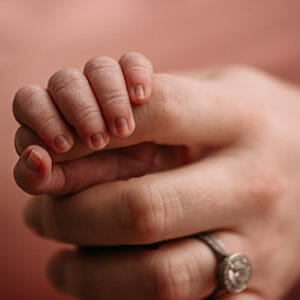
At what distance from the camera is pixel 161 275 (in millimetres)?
505

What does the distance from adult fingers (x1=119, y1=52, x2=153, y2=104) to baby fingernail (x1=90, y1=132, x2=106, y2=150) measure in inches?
2.2

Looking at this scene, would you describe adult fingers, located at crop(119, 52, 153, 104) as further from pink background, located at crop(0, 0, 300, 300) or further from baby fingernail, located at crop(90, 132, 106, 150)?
pink background, located at crop(0, 0, 300, 300)

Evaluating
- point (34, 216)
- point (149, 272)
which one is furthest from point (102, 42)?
point (149, 272)

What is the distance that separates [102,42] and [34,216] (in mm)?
386

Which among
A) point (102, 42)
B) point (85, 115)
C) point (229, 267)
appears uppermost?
point (102, 42)

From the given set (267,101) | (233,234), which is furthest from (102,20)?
(233,234)

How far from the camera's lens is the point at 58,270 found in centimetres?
63

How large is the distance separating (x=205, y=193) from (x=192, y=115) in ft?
0.34

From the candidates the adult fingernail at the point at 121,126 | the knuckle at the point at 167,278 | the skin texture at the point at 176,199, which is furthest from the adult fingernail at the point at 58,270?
the adult fingernail at the point at 121,126

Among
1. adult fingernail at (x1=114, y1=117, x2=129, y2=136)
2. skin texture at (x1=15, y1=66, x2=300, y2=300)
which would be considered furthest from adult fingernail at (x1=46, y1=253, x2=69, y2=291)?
adult fingernail at (x1=114, y1=117, x2=129, y2=136)

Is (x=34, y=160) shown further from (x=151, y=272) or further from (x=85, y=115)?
(x=151, y=272)

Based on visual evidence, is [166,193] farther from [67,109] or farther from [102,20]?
[102,20]

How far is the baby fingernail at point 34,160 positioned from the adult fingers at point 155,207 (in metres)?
0.10

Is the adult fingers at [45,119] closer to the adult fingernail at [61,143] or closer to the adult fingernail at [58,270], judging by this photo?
the adult fingernail at [61,143]
